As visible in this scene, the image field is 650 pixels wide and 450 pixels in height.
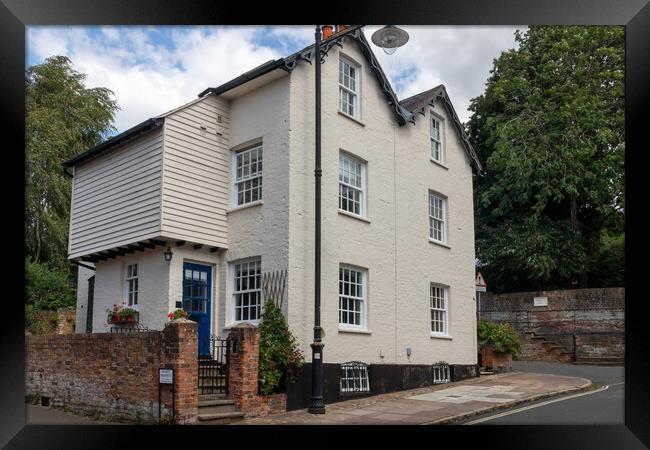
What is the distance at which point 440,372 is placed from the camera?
1628cm

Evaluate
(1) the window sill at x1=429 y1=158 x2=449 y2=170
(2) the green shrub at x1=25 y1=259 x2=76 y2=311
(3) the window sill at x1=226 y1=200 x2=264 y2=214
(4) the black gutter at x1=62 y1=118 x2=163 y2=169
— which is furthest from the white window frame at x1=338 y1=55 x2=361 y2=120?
(2) the green shrub at x1=25 y1=259 x2=76 y2=311

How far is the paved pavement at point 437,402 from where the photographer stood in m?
10.8

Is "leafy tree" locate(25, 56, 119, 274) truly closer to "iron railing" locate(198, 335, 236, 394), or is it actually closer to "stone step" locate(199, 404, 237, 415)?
"iron railing" locate(198, 335, 236, 394)

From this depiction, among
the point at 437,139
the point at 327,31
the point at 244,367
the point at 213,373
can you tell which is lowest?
the point at 213,373

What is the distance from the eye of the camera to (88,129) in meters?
20.0

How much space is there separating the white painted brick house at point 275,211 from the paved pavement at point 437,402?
107 centimetres

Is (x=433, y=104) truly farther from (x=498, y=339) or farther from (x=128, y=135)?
(x=128, y=135)

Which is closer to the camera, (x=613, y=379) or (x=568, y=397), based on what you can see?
(x=568, y=397)

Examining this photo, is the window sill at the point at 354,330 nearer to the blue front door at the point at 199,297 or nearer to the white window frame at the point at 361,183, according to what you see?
the white window frame at the point at 361,183

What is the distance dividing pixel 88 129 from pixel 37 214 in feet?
12.5

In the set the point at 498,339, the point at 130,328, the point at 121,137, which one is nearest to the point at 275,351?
the point at 130,328

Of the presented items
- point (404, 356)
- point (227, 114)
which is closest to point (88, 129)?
point (227, 114)

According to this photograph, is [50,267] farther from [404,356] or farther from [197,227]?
[404,356]
